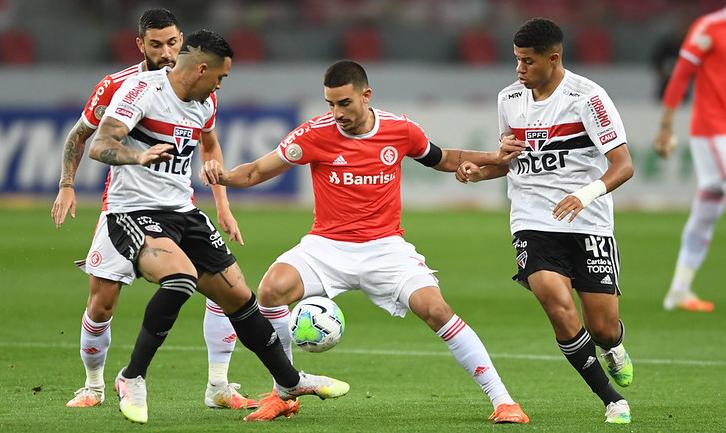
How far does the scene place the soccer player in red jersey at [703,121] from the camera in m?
11.3

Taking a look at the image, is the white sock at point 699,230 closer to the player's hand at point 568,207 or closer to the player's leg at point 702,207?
the player's leg at point 702,207

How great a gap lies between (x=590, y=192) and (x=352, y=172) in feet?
4.29

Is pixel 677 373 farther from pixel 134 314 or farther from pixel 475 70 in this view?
pixel 475 70

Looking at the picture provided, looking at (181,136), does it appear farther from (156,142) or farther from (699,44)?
(699,44)

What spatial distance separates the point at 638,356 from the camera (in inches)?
371

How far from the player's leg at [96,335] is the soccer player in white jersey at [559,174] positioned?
207cm

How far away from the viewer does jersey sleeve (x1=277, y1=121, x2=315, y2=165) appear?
7.14 meters

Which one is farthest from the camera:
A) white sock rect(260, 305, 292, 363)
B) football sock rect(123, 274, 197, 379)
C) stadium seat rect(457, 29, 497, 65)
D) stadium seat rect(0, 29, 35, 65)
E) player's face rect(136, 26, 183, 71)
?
stadium seat rect(0, 29, 35, 65)

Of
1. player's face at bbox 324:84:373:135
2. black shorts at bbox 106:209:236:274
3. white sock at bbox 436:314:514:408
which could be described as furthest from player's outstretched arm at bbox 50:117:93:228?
white sock at bbox 436:314:514:408

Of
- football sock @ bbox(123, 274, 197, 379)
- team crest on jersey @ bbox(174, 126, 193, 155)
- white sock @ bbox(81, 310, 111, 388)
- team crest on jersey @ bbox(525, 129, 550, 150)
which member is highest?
team crest on jersey @ bbox(174, 126, 193, 155)

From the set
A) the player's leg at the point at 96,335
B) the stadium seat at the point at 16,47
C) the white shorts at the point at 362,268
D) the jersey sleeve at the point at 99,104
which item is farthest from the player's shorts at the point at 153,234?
the stadium seat at the point at 16,47

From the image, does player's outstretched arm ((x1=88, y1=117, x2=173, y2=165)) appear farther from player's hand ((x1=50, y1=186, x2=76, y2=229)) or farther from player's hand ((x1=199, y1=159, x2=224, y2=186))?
player's hand ((x1=50, y1=186, x2=76, y2=229))

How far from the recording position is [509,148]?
23.6ft

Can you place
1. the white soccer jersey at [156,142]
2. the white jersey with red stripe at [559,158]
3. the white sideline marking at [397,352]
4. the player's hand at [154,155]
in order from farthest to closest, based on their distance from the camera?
the white sideline marking at [397,352] < the white jersey with red stripe at [559,158] < the white soccer jersey at [156,142] < the player's hand at [154,155]
